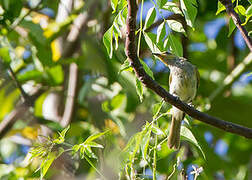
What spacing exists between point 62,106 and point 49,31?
0.74 metres

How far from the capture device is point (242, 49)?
5188mm

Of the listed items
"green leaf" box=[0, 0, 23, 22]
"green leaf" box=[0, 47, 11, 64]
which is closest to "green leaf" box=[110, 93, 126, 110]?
"green leaf" box=[0, 47, 11, 64]

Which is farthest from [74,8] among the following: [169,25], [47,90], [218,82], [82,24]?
[169,25]

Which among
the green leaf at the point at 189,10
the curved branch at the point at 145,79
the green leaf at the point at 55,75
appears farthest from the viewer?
the green leaf at the point at 55,75

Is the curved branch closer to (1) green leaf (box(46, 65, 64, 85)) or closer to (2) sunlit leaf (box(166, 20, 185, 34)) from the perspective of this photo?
(2) sunlit leaf (box(166, 20, 185, 34))

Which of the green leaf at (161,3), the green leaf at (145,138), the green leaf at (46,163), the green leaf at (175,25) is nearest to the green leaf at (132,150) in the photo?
the green leaf at (145,138)

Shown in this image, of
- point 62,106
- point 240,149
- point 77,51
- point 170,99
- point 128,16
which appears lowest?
point 240,149

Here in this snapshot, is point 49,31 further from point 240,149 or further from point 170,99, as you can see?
point 170,99

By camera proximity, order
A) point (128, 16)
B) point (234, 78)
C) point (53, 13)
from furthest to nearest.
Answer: point (53, 13), point (234, 78), point (128, 16)

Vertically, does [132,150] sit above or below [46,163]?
below

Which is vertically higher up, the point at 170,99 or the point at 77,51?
the point at 170,99

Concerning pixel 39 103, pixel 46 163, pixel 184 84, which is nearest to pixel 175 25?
pixel 46 163

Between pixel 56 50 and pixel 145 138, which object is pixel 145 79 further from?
pixel 56 50

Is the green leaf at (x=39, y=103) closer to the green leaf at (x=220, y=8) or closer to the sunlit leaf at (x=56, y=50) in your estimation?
the sunlit leaf at (x=56, y=50)
